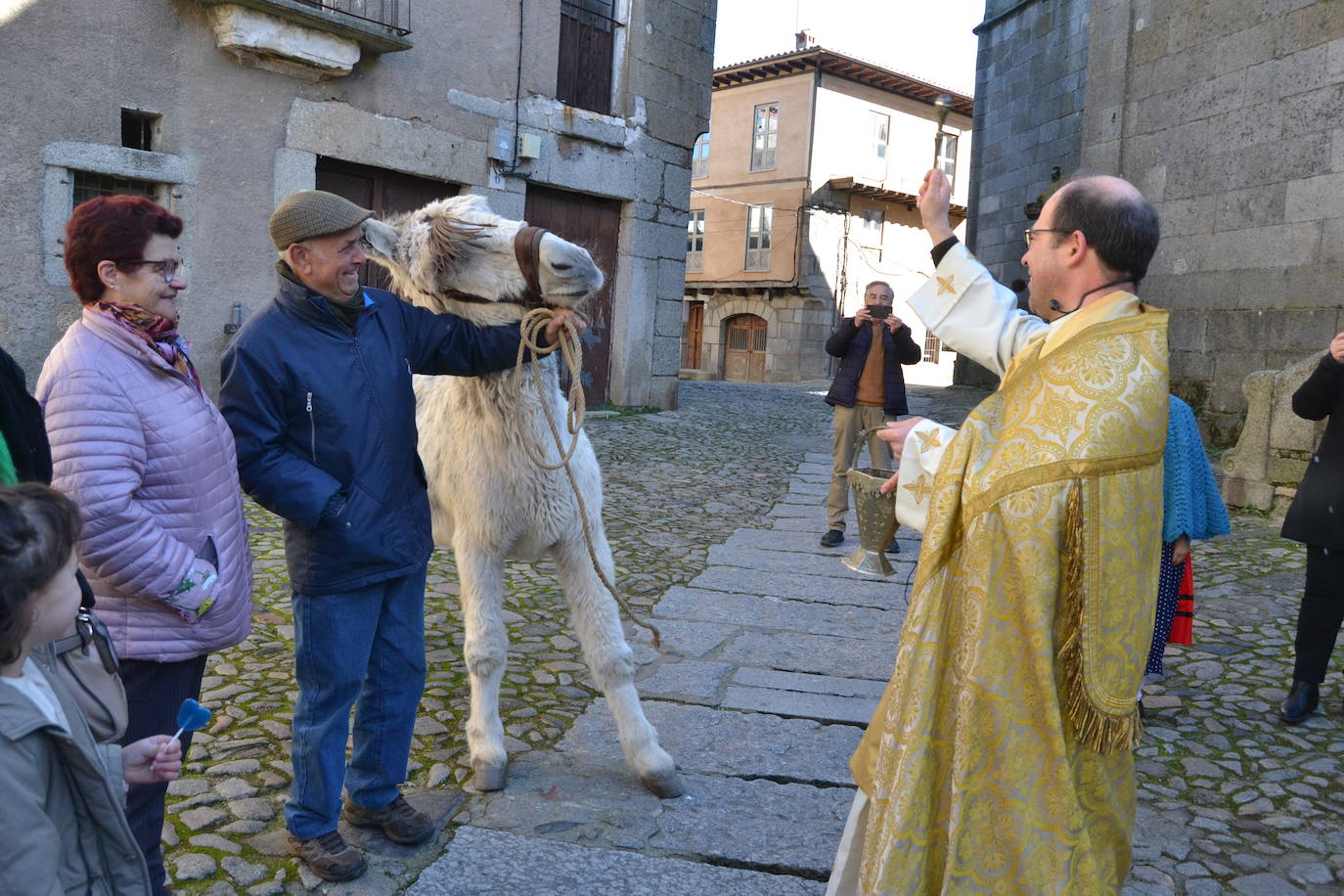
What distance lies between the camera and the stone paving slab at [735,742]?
3.60 metres

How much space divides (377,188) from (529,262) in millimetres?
8404

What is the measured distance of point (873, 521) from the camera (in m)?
2.41

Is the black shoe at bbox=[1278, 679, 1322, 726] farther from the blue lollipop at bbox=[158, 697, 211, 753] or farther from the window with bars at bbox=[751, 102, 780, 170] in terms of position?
the window with bars at bbox=[751, 102, 780, 170]

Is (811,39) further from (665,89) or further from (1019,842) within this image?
(1019,842)

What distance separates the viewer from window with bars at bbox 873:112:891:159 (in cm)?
2969

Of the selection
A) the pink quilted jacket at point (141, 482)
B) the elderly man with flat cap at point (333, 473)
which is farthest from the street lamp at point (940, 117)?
the pink quilted jacket at point (141, 482)

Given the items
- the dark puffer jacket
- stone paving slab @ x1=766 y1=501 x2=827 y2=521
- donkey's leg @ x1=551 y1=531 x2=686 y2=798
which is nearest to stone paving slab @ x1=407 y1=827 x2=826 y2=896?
donkey's leg @ x1=551 y1=531 x2=686 y2=798

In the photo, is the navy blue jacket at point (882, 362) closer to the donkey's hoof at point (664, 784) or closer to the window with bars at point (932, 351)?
the donkey's hoof at point (664, 784)

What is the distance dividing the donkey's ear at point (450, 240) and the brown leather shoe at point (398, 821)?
1.61m

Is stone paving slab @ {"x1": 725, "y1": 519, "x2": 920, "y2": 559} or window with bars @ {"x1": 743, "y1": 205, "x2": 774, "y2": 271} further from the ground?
window with bars @ {"x1": 743, "y1": 205, "x2": 774, "y2": 271}

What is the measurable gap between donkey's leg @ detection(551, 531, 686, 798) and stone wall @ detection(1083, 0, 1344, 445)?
760 cm

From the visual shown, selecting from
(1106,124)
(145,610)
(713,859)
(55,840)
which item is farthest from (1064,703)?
(1106,124)

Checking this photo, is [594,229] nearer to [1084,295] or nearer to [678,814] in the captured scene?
[678,814]

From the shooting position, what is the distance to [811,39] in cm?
3058
